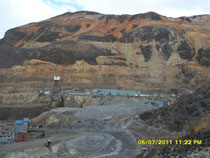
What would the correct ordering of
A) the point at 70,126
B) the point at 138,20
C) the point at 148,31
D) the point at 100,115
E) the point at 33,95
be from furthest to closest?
the point at 138,20
the point at 148,31
the point at 33,95
the point at 100,115
the point at 70,126

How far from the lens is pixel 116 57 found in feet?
259

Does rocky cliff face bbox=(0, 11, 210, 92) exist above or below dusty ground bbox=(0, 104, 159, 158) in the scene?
above

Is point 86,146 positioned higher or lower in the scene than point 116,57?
lower

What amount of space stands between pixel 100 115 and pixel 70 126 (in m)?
7.61

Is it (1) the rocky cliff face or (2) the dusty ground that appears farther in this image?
(1) the rocky cliff face

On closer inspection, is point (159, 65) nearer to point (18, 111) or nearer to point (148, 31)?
point (148, 31)

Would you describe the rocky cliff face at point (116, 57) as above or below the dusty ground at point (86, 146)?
above

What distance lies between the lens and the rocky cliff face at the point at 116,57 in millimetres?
67375

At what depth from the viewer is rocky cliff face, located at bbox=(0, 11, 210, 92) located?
2653 inches

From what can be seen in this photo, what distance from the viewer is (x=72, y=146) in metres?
19.1


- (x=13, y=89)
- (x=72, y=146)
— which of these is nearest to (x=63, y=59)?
(x=13, y=89)

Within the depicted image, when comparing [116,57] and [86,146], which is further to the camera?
[116,57]

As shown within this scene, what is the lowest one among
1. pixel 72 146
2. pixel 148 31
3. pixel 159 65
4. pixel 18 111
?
pixel 18 111

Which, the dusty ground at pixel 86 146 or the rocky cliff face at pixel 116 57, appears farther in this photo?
the rocky cliff face at pixel 116 57
